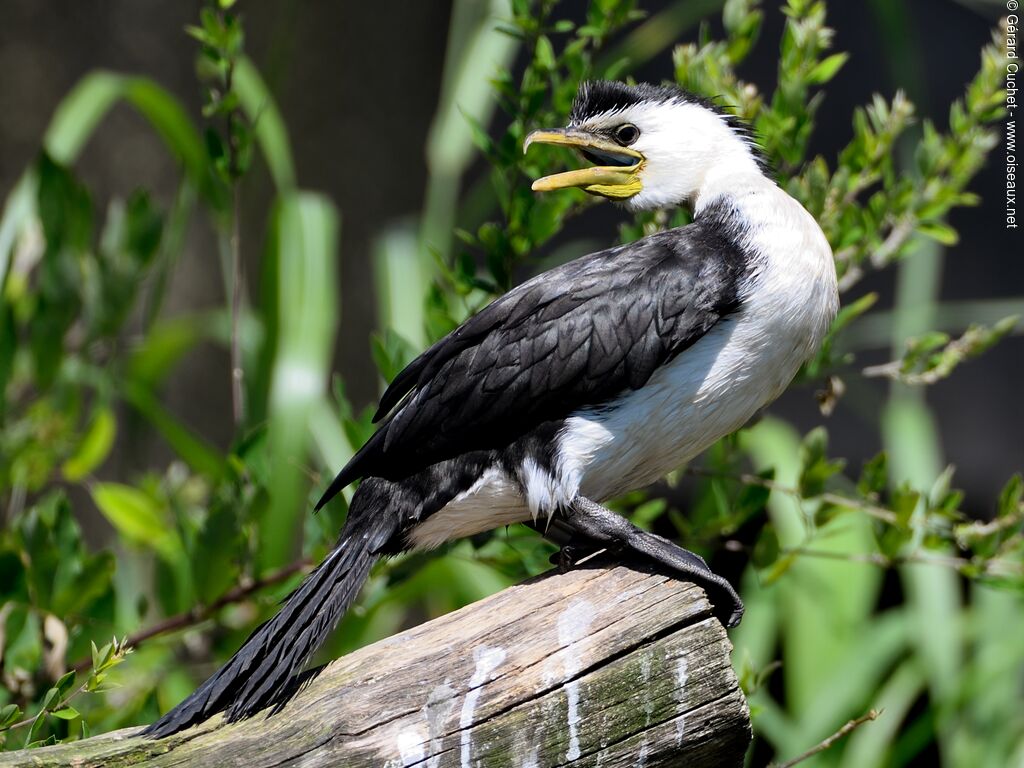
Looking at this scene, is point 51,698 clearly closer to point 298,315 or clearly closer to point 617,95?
point 617,95

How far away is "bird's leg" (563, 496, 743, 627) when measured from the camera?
1.71m

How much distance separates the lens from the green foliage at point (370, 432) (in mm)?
2221

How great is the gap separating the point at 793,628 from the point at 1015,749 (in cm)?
74

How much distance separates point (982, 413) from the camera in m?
4.05

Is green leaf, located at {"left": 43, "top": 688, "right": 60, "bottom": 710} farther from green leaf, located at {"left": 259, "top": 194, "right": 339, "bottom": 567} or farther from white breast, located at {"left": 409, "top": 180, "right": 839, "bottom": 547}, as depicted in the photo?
green leaf, located at {"left": 259, "top": 194, "right": 339, "bottom": 567}

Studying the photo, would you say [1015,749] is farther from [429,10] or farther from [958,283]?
[429,10]

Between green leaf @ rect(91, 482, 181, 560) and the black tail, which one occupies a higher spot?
the black tail

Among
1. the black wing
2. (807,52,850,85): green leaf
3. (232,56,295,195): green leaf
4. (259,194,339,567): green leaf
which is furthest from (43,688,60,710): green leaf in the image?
(232,56,295,195): green leaf

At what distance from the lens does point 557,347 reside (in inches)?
72.4

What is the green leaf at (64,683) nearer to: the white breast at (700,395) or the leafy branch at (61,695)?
the leafy branch at (61,695)

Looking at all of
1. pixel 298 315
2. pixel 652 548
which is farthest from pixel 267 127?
pixel 652 548

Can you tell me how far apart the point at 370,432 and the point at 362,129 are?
7.40 ft

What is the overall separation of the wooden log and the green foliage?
0.24 meters

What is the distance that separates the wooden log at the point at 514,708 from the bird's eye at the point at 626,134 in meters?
0.89
